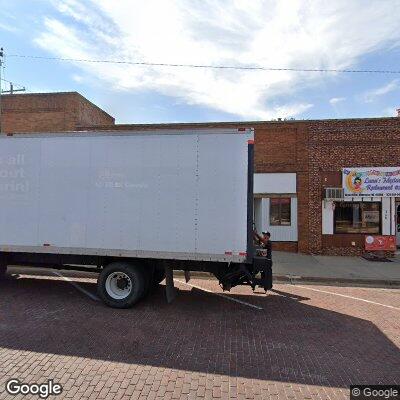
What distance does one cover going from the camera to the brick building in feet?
54.5

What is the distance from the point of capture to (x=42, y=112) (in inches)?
806

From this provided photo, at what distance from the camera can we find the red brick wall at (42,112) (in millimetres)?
20281

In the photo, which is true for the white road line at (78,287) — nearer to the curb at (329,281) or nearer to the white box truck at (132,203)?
the white box truck at (132,203)

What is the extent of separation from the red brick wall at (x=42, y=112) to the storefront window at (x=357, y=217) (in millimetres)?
14340

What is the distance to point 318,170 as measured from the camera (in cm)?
1700

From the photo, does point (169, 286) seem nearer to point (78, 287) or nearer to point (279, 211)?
point (78, 287)

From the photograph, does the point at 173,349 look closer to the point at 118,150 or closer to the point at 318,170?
the point at 118,150

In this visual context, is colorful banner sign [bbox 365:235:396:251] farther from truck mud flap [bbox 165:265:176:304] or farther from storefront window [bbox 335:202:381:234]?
truck mud flap [bbox 165:265:176:304]

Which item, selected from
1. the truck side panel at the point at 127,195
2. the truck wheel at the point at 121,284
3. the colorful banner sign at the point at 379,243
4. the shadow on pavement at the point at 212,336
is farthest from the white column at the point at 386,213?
the truck wheel at the point at 121,284

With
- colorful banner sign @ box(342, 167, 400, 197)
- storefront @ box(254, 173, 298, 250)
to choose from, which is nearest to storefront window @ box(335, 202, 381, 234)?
colorful banner sign @ box(342, 167, 400, 197)

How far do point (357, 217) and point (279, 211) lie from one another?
3.50 m

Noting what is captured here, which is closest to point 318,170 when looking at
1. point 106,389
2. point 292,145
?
point 292,145

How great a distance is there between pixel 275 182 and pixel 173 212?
10.7 metres

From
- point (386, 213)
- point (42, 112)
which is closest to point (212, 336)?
point (386, 213)
